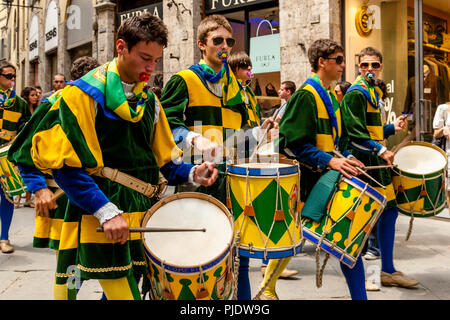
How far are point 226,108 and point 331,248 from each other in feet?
3.51

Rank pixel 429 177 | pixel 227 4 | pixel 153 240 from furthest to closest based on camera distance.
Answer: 1. pixel 227 4
2. pixel 429 177
3. pixel 153 240

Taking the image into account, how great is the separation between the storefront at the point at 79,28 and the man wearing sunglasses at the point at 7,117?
10090 mm

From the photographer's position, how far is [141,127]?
2166mm

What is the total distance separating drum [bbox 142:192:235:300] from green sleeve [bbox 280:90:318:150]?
46.5 inches

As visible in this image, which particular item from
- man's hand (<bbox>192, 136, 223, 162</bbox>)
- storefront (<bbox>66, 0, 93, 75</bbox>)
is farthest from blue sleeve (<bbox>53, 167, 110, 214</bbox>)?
storefront (<bbox>66, 0, 93, 75</bbox>)

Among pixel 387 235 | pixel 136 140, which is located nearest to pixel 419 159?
pixel 387 235

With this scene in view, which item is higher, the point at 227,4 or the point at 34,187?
the point at 227,4

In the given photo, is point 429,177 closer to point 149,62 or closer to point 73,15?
point 149,62

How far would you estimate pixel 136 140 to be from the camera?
2152mm

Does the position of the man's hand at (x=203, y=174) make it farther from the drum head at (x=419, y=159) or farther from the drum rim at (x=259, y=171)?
the drum head at (x=419, y=159)

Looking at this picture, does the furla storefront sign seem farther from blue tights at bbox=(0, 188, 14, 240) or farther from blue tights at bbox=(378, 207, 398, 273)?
blue tights at bbox=(378, 207, 398, 273)

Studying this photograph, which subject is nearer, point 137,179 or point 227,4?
point 137,179

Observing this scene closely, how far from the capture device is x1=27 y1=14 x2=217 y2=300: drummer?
1.93m
